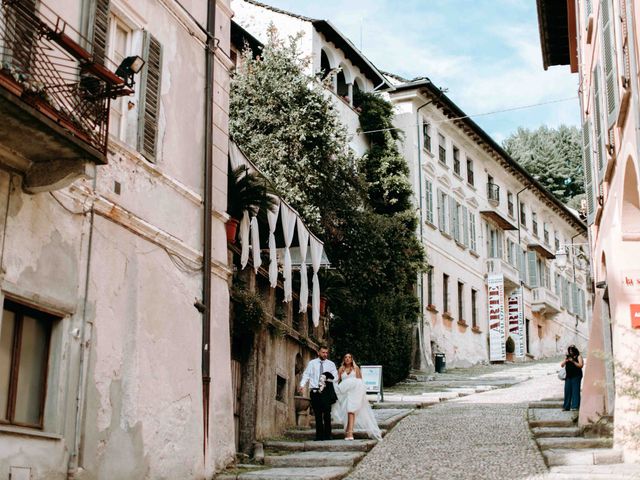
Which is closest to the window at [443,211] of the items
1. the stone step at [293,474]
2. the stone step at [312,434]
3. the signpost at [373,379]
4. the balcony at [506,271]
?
the balcony at [506,271]

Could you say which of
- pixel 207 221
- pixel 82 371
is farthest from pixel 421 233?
pixel 82 371

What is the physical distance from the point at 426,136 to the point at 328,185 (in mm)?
11945

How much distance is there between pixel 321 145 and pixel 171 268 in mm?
13515

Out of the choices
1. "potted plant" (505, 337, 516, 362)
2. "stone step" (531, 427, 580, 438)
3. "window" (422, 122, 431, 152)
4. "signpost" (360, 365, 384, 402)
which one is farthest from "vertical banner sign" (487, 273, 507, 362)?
"stone step" (531, 427, 580, 438)

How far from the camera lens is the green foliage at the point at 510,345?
40.9 metres

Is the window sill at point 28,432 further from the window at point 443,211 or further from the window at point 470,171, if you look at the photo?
the window at point 470,171

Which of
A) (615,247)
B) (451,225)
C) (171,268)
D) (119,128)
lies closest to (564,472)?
(615,247)

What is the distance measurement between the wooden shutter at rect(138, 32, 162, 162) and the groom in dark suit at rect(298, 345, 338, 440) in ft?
17.8

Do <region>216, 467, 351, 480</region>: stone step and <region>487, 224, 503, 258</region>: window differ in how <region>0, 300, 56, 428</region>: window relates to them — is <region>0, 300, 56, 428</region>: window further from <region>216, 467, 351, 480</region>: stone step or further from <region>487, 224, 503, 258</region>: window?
<region>487, 224, 503, 258</region>: window

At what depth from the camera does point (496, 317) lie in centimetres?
3959

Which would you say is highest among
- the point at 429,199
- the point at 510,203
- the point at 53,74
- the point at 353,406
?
the point at 510,203

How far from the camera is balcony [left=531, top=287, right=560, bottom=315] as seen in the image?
45688 mm

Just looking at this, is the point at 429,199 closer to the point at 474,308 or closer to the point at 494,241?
the point at 474,308

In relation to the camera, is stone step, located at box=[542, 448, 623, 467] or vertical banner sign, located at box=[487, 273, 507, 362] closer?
stone step, located at box=[542, 448, 623, 467]
